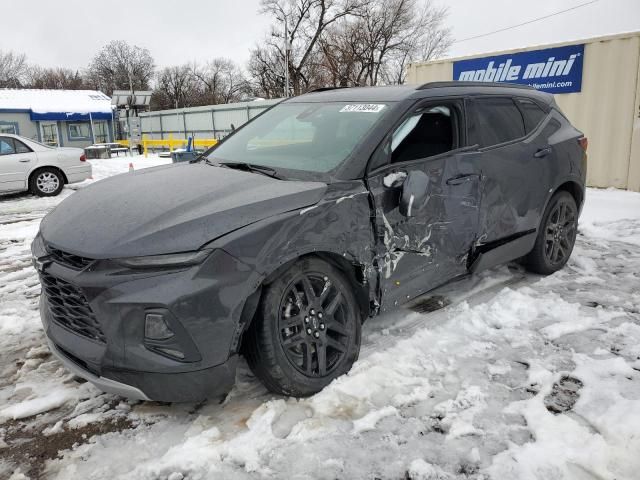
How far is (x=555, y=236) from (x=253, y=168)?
3.06m

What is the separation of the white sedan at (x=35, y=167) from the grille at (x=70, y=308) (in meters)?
9.93

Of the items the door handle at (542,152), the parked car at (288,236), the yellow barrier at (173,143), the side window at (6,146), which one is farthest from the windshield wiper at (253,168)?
the yellow barrier at (173,143)

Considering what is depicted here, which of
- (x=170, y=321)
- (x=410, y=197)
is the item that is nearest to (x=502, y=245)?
(x=410, y=197)

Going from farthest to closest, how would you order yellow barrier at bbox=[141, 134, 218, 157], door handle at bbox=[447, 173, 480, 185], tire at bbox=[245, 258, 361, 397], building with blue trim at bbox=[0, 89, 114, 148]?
building with blue trim at bbox=[0, 89, 114, 148], yellow barrier at bbox=[141, 134, 218, 157], door handle at bbox=[447, 173, 480, 185], tire at bbox=[245, 258, 361, 397]

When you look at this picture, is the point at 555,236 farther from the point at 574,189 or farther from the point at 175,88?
the point at 175,88

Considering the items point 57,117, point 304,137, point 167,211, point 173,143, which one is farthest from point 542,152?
point 57,117

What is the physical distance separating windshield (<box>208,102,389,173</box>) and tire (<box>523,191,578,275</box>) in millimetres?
2199

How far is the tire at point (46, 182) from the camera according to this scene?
→ 1140 cm

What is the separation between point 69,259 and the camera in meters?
2.51

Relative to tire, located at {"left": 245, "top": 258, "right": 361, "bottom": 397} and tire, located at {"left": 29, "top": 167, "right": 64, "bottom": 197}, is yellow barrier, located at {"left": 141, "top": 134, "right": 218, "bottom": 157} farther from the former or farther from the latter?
tire, located at {"left": 245, "top": 258, "right": 361, "bottom": 397}

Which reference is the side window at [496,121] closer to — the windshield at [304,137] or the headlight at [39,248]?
the windshield at [304,137]

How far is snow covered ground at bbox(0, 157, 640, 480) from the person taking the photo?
2340 millimetres

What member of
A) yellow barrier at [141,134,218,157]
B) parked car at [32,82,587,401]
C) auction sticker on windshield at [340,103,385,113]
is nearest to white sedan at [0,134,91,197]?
parked car at [32,82,587,401]

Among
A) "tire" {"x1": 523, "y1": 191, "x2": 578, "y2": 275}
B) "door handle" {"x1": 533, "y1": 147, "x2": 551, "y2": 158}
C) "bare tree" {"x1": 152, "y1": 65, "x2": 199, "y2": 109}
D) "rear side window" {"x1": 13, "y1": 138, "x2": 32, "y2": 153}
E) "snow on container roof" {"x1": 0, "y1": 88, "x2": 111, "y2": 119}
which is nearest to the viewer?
"door handle" {"x1": 533, "y1": 147, "x2": 551, "y2": 158}
